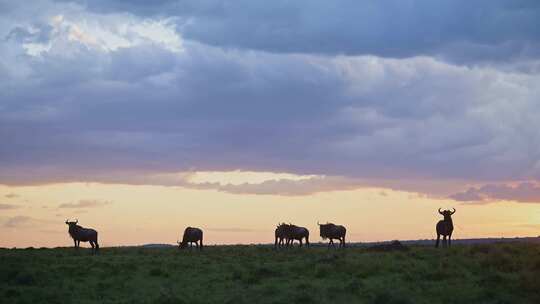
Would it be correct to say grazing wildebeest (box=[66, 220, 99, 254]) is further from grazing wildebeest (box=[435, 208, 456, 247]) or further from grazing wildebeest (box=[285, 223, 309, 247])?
grazing wildebeest (box=[435, 208, 456, 247])

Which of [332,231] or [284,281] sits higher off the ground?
[332,231]

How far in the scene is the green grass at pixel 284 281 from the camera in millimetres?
24578

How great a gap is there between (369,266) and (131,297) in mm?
11300

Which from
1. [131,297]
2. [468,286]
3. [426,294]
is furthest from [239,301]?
[468,286]

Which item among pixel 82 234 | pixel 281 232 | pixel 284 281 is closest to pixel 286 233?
pixel 281 232

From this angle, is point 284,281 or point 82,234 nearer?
point 284,281

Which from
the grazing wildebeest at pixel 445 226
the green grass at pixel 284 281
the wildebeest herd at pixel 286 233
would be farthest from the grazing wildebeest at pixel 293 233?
the green grass at pixel 284 281

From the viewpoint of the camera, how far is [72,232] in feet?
182

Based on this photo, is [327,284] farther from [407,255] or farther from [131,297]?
[407,255]

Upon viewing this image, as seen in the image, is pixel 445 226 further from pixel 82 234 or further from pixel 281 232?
pixel 82 234

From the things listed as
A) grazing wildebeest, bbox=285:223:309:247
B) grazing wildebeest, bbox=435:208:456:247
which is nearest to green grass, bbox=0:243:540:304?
grazing wildebeest, bbox=435:208:456:247

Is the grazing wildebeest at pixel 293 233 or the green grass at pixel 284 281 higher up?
the grazing wildebeest at pixel 293 233

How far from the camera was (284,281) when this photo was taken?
1132 inches

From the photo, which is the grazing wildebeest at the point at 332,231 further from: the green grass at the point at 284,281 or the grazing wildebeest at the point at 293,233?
the green grass at the point at 284,281
